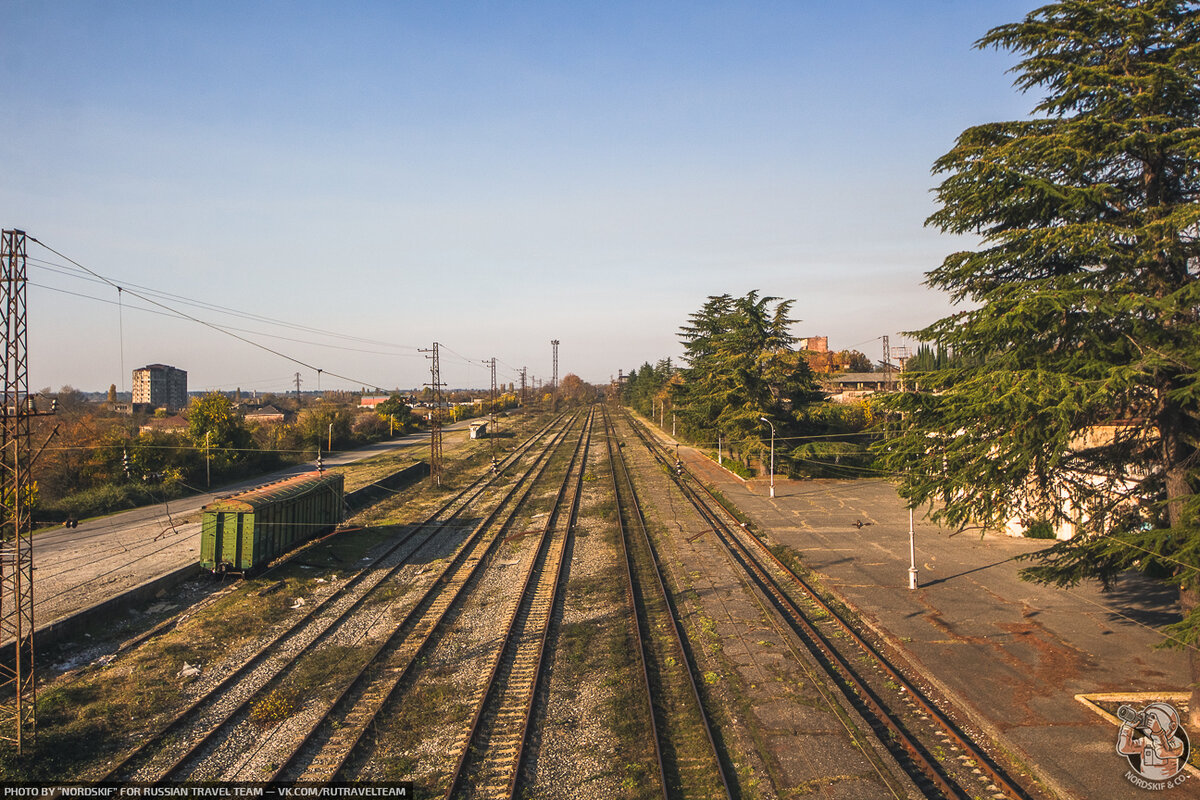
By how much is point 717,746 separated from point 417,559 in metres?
15.3

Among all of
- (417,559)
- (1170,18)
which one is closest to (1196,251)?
(1170,18)

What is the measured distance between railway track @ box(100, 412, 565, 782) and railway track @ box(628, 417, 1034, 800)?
12.0m

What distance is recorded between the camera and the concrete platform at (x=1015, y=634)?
10297 mm

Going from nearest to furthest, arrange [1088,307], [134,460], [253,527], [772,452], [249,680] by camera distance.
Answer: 1. [1088,307]
2. [249,680]
3. [253,527]
4. [772,452]
5. [134,460]

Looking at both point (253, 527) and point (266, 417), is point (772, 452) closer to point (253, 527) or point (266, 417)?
point (253, 527)

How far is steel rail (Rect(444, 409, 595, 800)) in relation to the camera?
998 cm

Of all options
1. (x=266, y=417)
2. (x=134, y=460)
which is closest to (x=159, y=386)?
(x=266, y=417)

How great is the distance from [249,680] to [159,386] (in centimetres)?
18122

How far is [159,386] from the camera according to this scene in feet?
524

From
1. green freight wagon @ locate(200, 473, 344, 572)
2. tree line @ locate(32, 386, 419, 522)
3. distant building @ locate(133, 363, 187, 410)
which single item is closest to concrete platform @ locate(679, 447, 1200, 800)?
green freight wagon @ locate(200, 473, 344, 572)

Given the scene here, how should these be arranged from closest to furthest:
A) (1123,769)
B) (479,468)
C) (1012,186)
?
(1123,769) → (1012,186) → (479,468)

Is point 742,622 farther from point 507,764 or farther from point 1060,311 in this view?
point 1060,311

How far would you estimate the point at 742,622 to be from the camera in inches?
650

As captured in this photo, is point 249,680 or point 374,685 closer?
point 374,685
